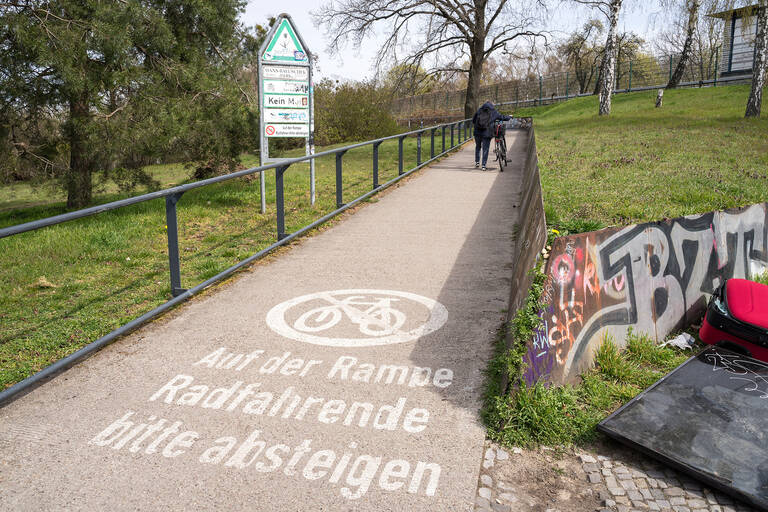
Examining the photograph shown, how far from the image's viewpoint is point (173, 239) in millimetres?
5043

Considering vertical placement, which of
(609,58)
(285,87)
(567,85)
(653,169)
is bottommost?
(653,169)

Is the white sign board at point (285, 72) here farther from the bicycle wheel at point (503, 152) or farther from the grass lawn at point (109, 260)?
the bicycle wheel at point (503, 152)

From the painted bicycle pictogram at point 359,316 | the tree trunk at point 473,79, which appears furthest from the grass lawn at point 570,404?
the tree trunk at point 473,79

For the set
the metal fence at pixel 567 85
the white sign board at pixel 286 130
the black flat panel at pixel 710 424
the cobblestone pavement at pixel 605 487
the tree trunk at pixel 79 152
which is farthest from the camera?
the metal fence at pixel 567 85

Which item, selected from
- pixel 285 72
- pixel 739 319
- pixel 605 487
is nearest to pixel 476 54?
pixel 285 72

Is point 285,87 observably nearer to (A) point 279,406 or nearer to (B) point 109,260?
(B) point 109,260

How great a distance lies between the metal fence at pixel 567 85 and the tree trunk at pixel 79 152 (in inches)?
1017

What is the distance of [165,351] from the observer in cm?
434

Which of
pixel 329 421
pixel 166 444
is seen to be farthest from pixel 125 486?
pixel 329 421

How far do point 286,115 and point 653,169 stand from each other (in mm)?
6162

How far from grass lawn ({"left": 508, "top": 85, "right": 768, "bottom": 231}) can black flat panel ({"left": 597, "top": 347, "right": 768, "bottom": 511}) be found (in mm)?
1891

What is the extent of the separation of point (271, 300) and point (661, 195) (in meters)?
5.29

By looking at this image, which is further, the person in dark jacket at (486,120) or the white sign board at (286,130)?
the person in dark jacket at (486,120)

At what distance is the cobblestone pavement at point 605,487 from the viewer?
2723 millimetres
